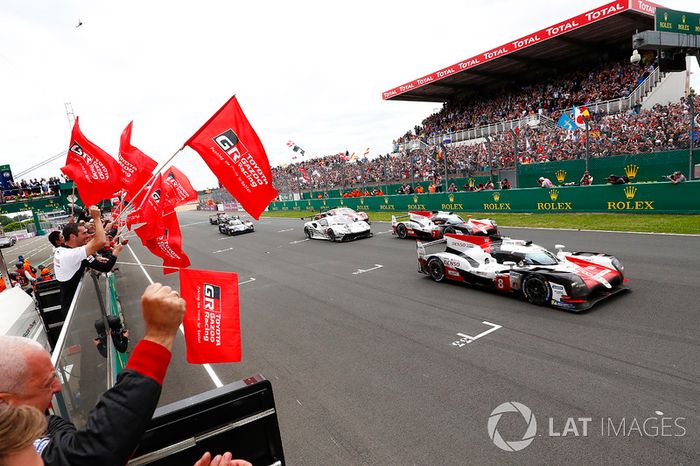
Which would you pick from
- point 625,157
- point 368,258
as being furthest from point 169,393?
point 625,157

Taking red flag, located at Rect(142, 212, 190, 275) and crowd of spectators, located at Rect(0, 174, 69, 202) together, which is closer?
red flag, located at Rect(142, 212, 190, 275)

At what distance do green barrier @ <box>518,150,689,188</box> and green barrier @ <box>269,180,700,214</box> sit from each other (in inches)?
92.0

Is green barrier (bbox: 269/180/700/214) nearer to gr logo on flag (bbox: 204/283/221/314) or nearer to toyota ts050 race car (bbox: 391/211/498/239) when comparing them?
toyota ts050 race car (bbox: 391/211/498/239)

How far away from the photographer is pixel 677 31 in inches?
508

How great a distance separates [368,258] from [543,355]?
8076 millimetres

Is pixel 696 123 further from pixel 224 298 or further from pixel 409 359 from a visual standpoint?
pixel 224 298

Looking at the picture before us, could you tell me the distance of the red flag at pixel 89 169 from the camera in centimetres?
666

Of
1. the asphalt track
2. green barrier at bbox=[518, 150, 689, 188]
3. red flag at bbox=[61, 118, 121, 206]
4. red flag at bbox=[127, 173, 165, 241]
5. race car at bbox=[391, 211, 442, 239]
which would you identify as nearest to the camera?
the asphalt track

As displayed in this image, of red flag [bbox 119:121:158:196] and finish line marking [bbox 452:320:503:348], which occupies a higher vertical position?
red flag [bbox 119:121:158:196]

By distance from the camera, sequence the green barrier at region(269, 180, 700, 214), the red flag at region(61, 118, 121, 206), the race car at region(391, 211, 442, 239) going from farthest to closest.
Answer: the race car at region(391, 211, 442, 239) < the green barrier at region(269, 180, 700, 214) < the red flag at region(61, 118, 121, 206)

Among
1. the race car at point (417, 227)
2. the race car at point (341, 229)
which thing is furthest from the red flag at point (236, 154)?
the race car at point (341, 229)

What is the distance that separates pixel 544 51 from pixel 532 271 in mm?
29577

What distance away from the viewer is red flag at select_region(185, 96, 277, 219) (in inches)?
165

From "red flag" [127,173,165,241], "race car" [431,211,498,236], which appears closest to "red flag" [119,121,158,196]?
"red flag" [127,173,165,241]
